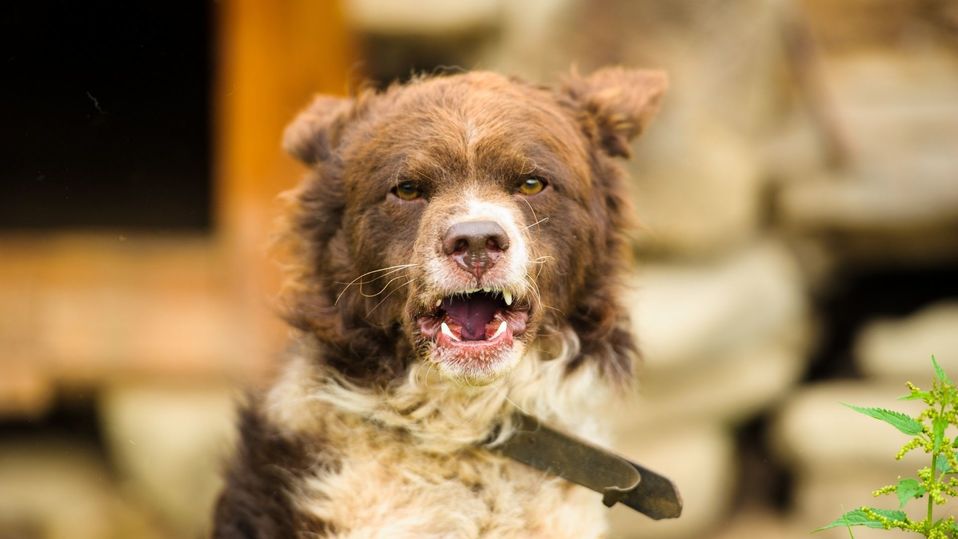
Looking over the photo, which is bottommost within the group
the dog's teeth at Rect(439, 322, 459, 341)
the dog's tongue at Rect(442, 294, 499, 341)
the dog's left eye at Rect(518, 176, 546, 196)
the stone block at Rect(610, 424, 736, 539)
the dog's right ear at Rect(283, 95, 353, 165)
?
the dog's teeth at Rect(439, 322, 459, 341)

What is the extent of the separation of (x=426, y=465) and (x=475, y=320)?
458 millimetres

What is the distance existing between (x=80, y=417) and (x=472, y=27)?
12.8 feet

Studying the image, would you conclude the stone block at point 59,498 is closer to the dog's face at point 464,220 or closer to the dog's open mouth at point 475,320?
the dog's face at point 464,220

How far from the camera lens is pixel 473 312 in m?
3.46

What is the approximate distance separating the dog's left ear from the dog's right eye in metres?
0.67

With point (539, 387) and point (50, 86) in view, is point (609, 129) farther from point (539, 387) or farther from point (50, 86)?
point (50, 86)

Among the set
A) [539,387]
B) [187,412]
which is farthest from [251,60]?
[539,387]

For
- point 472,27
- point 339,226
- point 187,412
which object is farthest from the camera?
point 187,412

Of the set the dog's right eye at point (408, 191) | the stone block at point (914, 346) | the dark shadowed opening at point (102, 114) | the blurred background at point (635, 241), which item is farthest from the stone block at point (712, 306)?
the dog's right eye at point (408, 191)

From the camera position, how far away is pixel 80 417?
885 cm

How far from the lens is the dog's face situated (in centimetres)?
334

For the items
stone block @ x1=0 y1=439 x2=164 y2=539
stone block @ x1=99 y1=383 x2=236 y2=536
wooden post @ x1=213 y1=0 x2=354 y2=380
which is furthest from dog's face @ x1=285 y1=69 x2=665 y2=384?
stone block @ x1=0 y1=439 x2=164 y2=539

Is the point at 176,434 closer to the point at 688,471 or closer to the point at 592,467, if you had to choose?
the point at 688,471

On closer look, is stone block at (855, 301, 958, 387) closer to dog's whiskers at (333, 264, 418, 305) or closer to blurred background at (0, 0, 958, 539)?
blurred background at (0, 0, 958, 539)
